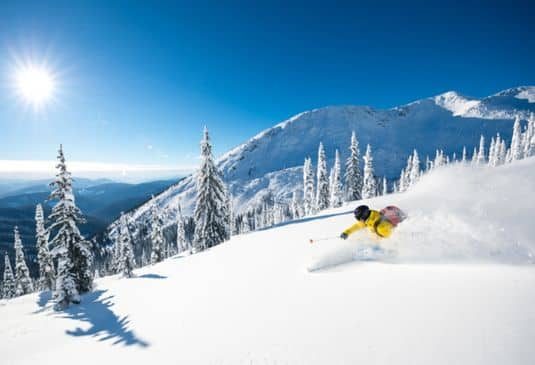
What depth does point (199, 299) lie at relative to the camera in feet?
30.9

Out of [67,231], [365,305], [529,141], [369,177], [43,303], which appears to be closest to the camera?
[365,305]

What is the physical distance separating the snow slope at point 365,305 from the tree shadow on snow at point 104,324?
77mm

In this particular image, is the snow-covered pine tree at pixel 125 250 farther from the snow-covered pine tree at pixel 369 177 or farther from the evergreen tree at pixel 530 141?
the evergreen tree at pixel 530 141

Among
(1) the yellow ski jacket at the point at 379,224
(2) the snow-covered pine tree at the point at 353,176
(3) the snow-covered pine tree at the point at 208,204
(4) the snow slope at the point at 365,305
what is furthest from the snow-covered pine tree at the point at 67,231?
(2) the snow-covered pine tree at the point at 353,176

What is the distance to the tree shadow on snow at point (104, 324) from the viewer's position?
8.17m

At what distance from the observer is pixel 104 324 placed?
10672mm

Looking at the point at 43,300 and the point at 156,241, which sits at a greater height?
the point at 156,241

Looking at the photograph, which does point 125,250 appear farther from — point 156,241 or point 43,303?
point 43,303

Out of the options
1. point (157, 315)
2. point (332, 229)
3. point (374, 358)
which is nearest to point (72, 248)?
point (157, 315)

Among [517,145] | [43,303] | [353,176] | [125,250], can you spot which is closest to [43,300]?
[43,303]

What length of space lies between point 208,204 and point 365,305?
2656cm

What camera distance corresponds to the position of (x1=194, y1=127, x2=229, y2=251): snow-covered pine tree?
30.7 m

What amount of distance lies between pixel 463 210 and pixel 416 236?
1995 mm

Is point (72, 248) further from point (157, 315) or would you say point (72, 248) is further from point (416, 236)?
point (416, 236)
